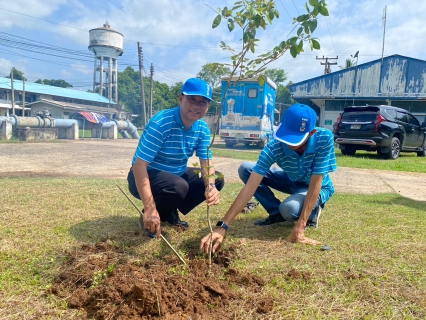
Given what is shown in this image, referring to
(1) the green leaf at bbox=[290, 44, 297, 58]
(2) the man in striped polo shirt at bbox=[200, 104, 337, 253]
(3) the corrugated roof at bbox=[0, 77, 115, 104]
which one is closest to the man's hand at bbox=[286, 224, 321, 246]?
(2) the man in striped polo shirt at bbox=[200, 104, 337, 253]

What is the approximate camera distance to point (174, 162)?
→ 304 cm

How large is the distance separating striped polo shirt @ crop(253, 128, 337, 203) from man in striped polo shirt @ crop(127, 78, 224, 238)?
434mm

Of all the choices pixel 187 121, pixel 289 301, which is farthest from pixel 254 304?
pixel 187 121

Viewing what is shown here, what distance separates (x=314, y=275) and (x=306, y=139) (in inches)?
41.5

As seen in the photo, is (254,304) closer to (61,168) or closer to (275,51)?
(275,51)

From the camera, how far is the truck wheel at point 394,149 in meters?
10.7

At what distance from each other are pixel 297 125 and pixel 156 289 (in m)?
1.55

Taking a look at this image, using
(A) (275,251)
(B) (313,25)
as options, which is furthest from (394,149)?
(B) (313,25)

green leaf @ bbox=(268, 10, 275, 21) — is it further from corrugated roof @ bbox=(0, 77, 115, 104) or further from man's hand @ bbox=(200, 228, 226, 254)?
corrugated roof @ bbox=(0, 77, 115, 104)

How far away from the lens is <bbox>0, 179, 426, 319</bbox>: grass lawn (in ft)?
6.38

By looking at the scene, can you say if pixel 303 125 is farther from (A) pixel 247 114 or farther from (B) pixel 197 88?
(A) pixel 247 114

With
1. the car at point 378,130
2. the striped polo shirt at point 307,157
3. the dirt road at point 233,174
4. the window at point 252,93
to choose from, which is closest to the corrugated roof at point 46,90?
the window at point 252,93

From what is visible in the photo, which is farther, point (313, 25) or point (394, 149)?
point (394, 149)

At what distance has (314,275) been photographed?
2246 millimetres
